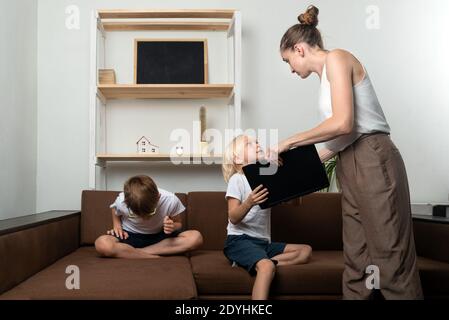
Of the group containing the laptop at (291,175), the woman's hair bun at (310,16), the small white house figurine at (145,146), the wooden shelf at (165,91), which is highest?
the woman's hair bun at (310,16)

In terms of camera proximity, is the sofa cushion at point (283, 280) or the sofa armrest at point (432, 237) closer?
the sofa cushion at point (283, 280)

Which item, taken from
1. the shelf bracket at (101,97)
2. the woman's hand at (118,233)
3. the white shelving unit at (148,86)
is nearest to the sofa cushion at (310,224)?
the white shelving unit at (148,86)

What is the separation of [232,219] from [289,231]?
51cm

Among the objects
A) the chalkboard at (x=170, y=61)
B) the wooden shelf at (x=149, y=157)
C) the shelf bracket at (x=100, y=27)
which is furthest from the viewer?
the chalkboard at (x=170, y=61)

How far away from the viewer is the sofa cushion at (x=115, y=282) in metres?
1.83

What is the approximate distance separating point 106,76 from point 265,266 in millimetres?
1764

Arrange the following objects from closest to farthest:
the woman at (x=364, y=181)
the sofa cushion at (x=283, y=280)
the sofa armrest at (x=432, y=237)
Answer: the woman at (x=364, y=181) < the sofa cushion at (x=283, y=280) < the sofa armrest at (x=432, y=237)

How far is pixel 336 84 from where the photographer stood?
5.70 ft

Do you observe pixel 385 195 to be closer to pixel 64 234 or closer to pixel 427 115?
pixel 64 234

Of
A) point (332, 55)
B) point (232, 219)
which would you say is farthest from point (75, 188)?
point (332, 55)

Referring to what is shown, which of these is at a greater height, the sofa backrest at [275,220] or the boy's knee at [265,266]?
the sofa backrest at [275,220]

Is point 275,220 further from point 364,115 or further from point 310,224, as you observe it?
point 364,115

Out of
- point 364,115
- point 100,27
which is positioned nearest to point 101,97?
point 100,27

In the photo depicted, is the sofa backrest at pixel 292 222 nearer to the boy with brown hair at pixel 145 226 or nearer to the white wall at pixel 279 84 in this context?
the boy with brown hair at pixel 145 226
